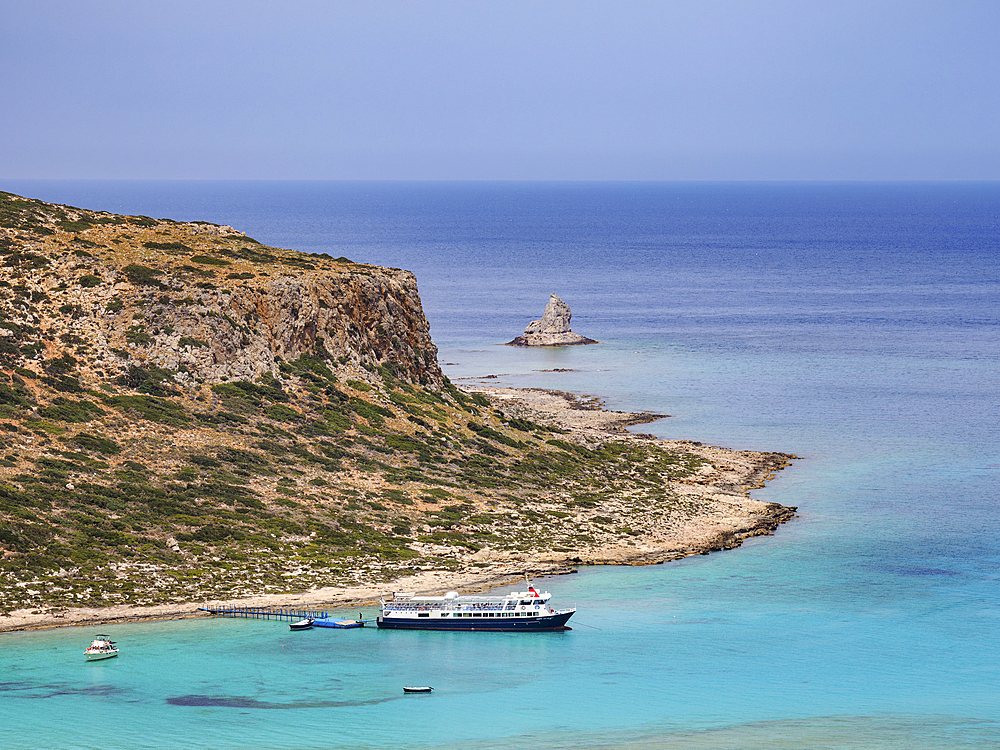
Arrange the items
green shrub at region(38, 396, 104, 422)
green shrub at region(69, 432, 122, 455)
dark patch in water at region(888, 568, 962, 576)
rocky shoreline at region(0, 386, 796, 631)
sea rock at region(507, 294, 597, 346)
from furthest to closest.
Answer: sea rock at region(507, 294, 597, 346) < green shrub at region(38, 396, 104, 422) < green shrub at region(69, 432, 122, 455) < dark patch in water at region(888, 568, 962, 576) < rocky shoreline at region(0, 386, 796, 631)

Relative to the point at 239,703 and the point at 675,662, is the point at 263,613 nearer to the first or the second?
the point at 239,703

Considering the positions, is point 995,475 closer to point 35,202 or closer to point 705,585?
point 705,585

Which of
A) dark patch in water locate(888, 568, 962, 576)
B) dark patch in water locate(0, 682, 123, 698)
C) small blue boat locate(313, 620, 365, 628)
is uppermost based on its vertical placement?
dark patch in water locate(888, 568, 962, 576)

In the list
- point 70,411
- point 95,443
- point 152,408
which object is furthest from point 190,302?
point 95,443

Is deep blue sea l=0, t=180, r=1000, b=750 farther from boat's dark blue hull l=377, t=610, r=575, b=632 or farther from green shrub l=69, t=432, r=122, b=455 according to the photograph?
green shrub l=69, t=432, r=122, b=455

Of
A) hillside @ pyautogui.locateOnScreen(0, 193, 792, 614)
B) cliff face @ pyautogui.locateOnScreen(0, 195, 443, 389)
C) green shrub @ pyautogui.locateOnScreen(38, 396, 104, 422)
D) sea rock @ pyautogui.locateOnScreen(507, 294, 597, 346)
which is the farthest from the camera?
sea rock @ pyautogui.locateOnScreen(507, 294, 597, 346)

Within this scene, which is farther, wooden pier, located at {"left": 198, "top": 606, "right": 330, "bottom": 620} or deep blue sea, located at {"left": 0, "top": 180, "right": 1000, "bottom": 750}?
wooden pier, located at {"left": 198, "top": 606, "right": 330, "bottom": 620}

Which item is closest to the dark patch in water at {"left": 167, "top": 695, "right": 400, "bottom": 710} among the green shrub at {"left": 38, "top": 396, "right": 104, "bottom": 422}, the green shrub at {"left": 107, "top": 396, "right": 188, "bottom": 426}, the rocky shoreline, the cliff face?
the rocky shoreline
